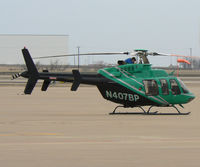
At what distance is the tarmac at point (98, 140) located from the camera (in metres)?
10.3

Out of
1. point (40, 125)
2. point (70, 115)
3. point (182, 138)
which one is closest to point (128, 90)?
point (70, 115)

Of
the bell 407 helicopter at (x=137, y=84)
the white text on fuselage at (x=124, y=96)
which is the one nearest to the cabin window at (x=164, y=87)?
the bell 407 helicopter at (x=137, y=84)

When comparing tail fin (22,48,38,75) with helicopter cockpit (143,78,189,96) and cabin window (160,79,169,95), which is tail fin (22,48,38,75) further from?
cabin window (160,79,169,95)

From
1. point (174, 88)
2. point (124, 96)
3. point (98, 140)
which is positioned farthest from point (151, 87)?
point (98, 140)

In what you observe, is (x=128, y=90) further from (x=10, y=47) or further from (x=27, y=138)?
(x=10, y=47)

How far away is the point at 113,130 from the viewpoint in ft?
50.3

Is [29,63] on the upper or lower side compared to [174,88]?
upper

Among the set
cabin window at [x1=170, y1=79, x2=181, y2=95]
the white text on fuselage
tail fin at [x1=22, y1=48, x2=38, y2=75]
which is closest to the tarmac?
the white text on fuselage

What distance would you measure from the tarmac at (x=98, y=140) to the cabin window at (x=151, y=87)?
95cm

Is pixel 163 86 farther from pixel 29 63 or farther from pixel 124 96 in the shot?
pixel 29 63

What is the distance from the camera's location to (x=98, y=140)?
13227mm

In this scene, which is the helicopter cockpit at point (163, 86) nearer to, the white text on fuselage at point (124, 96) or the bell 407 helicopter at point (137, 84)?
the bell 407 helicopter at point (137, 84)

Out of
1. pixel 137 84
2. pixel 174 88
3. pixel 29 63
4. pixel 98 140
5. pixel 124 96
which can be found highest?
pixel 29 63

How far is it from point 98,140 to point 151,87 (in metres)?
6.91
